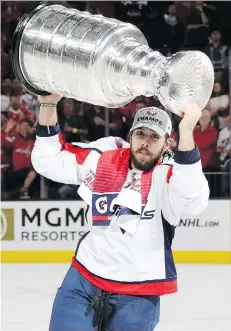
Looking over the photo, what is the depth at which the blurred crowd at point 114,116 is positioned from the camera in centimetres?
813

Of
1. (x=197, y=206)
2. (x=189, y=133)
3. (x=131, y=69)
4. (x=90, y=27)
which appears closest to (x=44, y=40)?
(x=90, y=27)

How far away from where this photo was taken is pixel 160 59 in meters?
2.66

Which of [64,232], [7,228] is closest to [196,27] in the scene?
[64,232]

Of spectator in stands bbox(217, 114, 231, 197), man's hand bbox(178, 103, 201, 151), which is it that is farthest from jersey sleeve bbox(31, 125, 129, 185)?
spectator in stands bbox(217, 114, 231, 197)

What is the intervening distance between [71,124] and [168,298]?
2844mm

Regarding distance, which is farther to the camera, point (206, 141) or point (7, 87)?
point (7, 87)

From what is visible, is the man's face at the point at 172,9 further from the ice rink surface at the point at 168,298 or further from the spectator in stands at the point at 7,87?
the ice rink surface at the point at 168,298

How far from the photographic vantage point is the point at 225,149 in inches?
322

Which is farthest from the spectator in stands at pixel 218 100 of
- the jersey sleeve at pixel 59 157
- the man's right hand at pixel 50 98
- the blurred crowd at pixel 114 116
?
the man's right hand at pixel 50 98

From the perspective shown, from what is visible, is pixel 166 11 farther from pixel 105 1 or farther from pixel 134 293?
pixel 134 293

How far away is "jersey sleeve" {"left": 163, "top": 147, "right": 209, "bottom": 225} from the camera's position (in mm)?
2955

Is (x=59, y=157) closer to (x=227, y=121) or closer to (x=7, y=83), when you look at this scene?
(x=227, y=121)

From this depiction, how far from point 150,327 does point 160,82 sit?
1.13 meters

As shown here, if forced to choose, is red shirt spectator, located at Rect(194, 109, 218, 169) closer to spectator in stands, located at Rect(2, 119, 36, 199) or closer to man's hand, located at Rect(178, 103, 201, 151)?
spectator in stands, located at Rect(2, 119, 36, 199)
